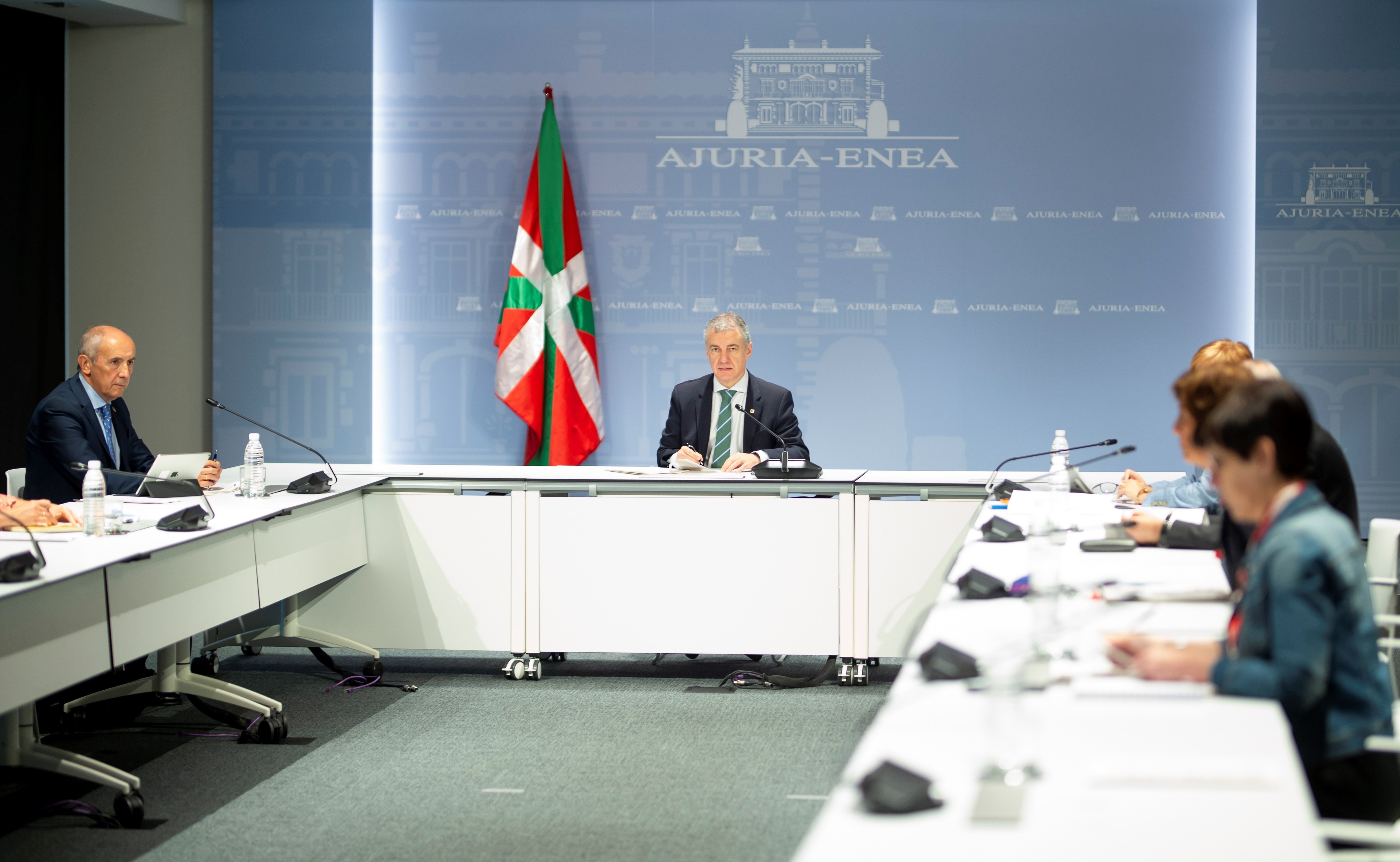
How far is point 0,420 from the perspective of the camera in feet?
19.4

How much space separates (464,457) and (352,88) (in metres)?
2.04

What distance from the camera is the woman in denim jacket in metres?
1.51

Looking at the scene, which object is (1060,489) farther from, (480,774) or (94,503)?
(94,503)

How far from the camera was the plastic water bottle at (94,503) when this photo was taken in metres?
3.05

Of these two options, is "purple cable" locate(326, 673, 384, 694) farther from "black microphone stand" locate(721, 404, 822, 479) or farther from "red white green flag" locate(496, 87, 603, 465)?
"red white green flag" locate(496, 87, 603, 465)

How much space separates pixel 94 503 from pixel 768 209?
372 centimetres

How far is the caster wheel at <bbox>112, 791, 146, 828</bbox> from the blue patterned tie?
1.71 meters

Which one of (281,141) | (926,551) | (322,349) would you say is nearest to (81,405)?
(322,349)

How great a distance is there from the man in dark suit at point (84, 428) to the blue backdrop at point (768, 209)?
1944 millimetres

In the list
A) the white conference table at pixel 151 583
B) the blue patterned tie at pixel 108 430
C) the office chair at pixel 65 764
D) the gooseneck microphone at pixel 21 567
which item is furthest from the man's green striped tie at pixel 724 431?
the gooseneck microphone at pixel 21 567

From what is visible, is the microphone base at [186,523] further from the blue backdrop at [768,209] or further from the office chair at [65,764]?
the blue backdrop at [768,209]

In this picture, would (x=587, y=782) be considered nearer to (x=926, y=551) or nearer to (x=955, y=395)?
(x=926, y=551)

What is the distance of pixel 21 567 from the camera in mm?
2498

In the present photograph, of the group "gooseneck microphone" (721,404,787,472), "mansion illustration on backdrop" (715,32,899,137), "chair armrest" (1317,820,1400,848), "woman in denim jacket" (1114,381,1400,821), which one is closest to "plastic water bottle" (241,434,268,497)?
"gooseneck microphone" (721,404,787,472)
